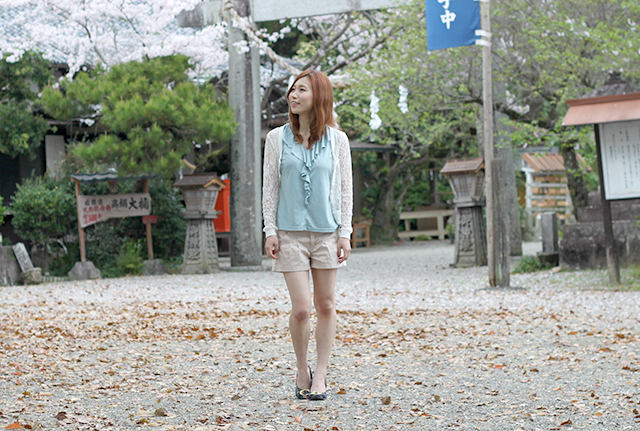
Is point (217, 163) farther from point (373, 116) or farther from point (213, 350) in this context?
point (213, 350)

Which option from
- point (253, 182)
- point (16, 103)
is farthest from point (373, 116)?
point (16, 103)

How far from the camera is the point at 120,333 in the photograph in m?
6.36

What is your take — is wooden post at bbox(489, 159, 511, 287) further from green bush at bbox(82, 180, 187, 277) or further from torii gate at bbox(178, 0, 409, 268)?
green bush at bbox(82, 180, 187, 277)

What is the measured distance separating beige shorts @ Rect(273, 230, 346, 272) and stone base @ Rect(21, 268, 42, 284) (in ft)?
28.4

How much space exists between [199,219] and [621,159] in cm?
674

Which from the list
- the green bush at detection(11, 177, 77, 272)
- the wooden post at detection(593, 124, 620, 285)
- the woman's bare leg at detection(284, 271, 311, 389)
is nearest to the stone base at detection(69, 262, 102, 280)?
the green bush at detection(11, 177, 77, 272)

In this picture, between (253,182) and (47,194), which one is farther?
(253,182)

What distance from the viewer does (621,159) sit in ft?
28.2

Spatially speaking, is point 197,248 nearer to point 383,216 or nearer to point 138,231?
point 138,231

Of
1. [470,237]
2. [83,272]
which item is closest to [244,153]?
[83,272]

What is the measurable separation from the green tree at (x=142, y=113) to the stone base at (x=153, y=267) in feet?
5.55

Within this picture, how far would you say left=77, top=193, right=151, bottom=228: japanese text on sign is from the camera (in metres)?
11.8

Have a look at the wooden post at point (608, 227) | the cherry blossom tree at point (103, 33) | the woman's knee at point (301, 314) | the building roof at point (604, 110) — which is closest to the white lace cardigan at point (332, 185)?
the woman's knee at point (301, 314)

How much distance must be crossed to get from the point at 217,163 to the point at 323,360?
1120 centimetres
